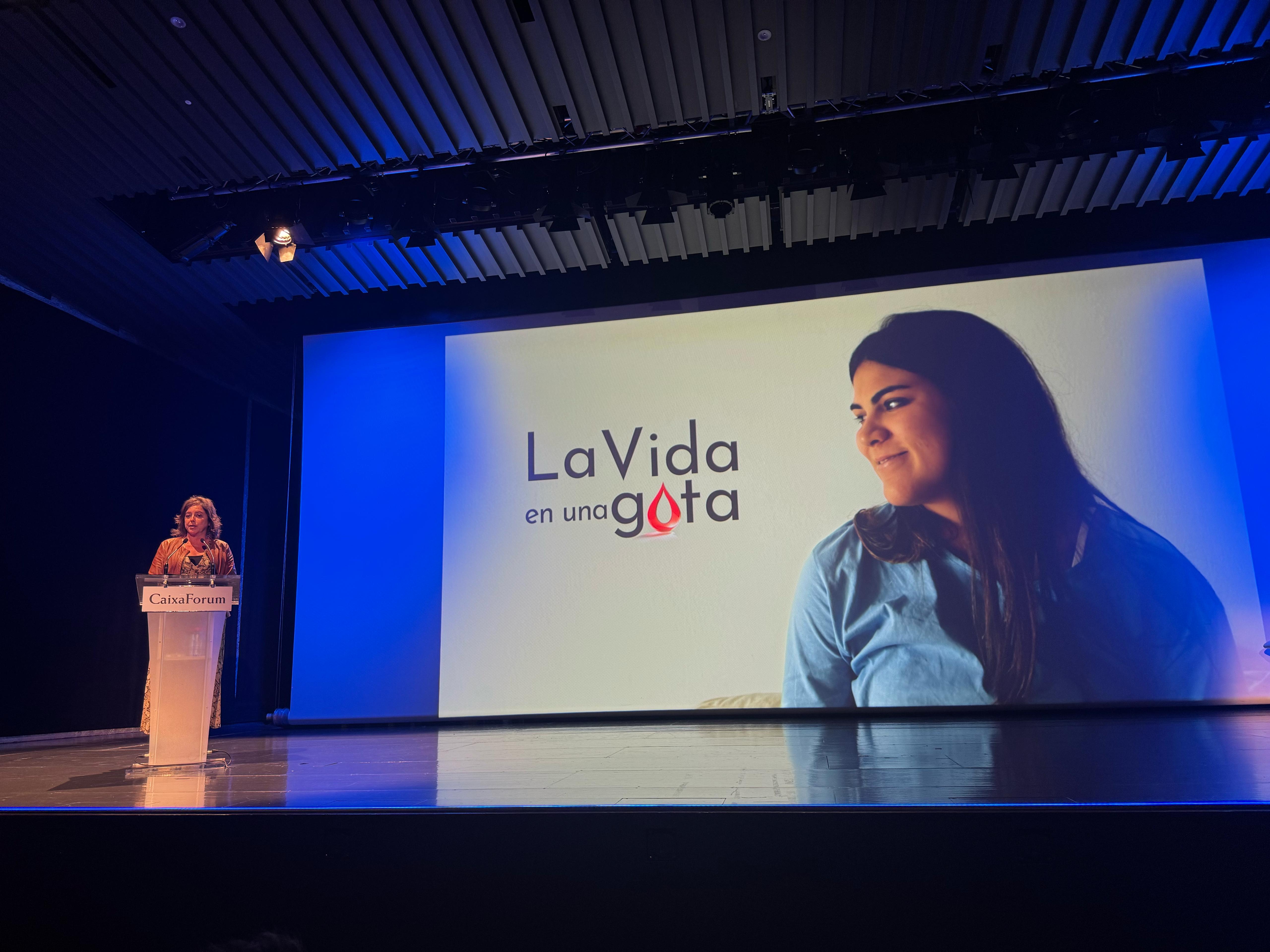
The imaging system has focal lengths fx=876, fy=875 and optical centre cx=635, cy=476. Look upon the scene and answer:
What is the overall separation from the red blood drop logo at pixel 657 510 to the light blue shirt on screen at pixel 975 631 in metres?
0.88

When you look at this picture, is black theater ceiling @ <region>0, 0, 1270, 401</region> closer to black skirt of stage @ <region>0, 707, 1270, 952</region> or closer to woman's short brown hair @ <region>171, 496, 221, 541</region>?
woman's short brown hair @ <region>171, 496, 221, 541</region>

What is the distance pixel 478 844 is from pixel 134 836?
85 cm

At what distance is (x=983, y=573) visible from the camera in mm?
5188

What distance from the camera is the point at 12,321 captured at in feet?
18.9

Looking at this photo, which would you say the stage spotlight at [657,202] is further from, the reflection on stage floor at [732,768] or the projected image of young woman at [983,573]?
the reflection on stage floor at [732,768]

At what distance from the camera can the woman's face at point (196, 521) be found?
449cm

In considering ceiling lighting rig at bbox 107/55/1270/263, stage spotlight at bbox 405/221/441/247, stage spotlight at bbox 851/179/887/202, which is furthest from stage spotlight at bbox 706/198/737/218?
stage spotlight at bbox 405/221/441/247

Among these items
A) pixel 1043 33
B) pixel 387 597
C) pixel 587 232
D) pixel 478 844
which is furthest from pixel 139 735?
pixel 1043 33

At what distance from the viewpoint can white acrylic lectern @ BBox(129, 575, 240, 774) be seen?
322cm

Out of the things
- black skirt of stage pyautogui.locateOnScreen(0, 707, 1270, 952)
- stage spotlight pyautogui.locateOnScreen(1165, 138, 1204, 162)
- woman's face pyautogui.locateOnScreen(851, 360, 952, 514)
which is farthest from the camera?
woman's face pyautogui.locateOnScreen(851, 360, 952, 514)

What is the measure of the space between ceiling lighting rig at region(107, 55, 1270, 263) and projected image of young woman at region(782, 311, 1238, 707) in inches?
49.2

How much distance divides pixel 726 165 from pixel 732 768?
3.35 m

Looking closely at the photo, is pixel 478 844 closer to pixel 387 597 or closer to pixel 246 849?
pixel 246 849

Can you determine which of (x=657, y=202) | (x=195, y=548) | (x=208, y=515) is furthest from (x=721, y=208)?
(x=195, y=548)
